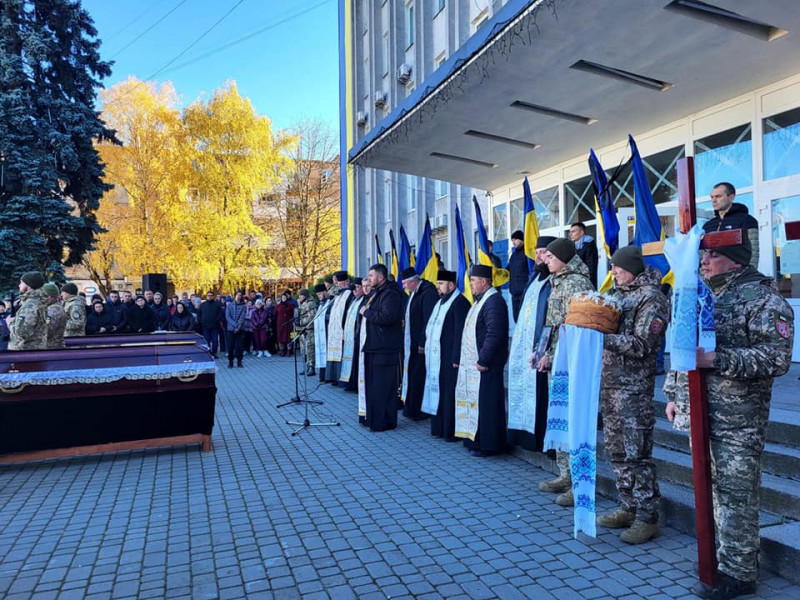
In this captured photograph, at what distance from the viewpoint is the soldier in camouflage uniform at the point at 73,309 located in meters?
10.2

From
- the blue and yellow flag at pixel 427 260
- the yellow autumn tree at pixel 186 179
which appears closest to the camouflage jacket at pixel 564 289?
the blue and yellow flag at pixel 427 260

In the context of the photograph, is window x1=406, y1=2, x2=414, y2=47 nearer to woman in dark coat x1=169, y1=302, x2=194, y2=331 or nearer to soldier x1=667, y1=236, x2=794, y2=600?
woman in dark coat x1=169, y1=302, x2=194, y2=331

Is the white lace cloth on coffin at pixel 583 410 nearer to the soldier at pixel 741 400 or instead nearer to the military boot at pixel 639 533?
the military boot at pixel 639 533

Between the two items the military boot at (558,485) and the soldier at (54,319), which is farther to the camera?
the soldier at (54,319)

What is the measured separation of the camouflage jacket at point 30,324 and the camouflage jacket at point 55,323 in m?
0.25

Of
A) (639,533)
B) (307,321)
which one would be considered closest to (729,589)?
(639,533)

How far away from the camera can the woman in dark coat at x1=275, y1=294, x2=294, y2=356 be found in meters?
17.8

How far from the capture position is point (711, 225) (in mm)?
5641

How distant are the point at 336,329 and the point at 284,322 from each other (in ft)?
23.5

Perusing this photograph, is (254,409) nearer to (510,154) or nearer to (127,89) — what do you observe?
(510,154)

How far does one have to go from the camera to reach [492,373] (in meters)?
6.19

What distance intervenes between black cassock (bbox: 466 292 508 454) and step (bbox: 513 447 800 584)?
0.63 m

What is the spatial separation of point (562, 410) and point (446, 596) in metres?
1.51

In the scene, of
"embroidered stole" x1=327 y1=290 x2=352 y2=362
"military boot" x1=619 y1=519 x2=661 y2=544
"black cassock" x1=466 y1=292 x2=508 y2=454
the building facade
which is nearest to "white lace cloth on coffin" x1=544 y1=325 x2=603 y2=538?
"military boot" x1=619 y1=519 x2=661 y2=544
